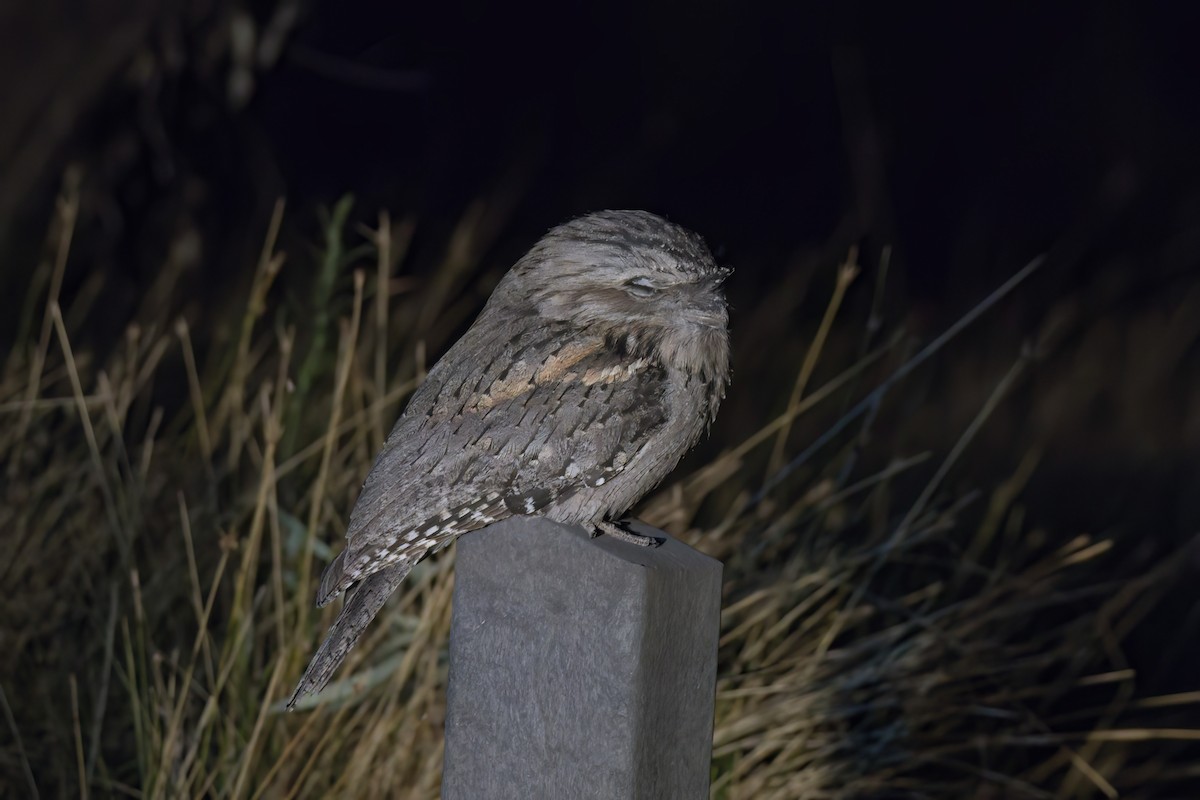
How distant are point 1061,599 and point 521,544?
1.78 m

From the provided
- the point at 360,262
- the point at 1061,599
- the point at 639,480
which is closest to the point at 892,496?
the point at 1061,599

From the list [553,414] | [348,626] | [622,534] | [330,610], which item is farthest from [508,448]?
[330,610]

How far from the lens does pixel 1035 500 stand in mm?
4480

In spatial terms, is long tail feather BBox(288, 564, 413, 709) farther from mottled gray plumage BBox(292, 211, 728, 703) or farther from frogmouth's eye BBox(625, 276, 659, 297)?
frogmouth's eye BBox(625, 276, 659, 297)

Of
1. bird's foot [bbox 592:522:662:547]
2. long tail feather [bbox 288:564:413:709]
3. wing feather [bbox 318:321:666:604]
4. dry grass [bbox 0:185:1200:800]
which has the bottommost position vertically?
dry grass [bbox 0:185:1200:800]

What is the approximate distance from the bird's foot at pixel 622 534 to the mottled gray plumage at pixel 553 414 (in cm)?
4

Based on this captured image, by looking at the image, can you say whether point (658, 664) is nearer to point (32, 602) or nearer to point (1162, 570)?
point (32, 602)

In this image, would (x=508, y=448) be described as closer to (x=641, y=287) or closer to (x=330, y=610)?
(x=641, y=287)

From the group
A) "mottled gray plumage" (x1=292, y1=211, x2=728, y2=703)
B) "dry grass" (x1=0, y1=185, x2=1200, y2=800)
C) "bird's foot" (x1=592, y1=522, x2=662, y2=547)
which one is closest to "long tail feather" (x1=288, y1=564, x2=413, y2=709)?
"mottled gray plumage" (x1=292, y1=211, x2=728, y2=703)

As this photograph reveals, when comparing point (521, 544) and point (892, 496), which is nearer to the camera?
point (521, 544)

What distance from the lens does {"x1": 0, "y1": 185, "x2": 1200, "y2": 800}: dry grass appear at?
8.96 ft

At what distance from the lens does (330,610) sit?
290 cm

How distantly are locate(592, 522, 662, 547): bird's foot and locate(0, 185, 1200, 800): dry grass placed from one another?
64 centimetres

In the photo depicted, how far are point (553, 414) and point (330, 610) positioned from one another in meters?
1.08
